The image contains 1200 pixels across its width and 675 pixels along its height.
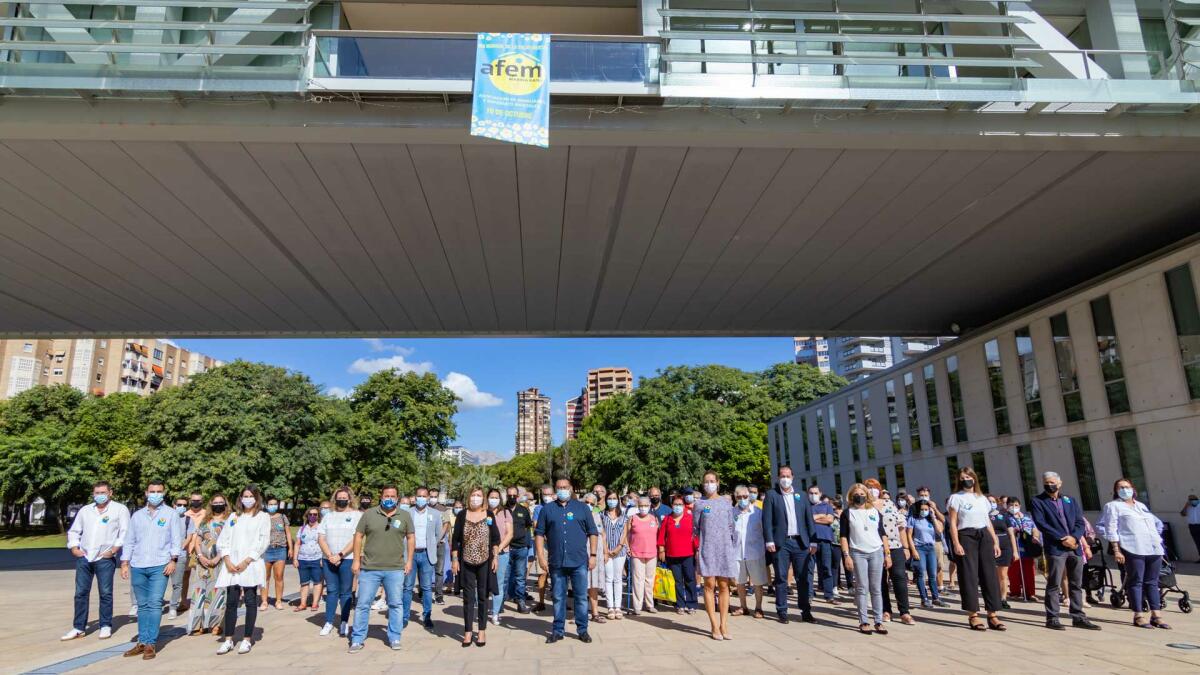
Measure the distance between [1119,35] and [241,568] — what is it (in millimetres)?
13793

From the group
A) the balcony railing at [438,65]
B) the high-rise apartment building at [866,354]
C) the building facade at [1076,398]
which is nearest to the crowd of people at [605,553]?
the balcony railing at [438,65]

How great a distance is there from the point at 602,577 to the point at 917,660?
15.5ft

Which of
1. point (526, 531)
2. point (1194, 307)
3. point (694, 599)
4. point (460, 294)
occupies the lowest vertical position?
point (694, 599)

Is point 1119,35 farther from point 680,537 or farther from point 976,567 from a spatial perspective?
point 680,537

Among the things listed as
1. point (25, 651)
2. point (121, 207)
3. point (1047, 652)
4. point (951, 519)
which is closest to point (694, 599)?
point (951, 519)

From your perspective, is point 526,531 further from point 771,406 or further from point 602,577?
point 771,406

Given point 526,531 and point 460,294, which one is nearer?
point 526,531

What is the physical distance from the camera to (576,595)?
26.7ft

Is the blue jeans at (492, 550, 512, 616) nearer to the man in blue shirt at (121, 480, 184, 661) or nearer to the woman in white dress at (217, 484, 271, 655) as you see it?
the woman in white dress at (217, 484, 271, 655)

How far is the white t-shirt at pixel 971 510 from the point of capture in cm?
828

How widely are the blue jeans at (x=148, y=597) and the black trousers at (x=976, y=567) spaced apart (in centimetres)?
903

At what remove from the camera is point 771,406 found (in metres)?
56.9

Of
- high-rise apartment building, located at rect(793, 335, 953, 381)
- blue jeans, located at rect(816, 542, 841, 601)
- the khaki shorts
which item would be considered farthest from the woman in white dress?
high-rise apartment building, located at rect(793, 335, 953, 381)

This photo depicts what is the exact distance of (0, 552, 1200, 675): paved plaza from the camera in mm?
6438
